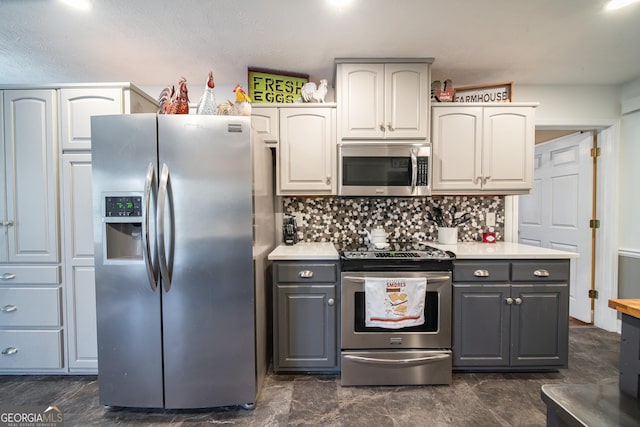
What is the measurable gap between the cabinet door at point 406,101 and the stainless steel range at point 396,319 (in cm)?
103

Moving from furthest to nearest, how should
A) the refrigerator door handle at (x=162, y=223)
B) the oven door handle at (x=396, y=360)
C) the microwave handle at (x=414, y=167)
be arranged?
the microwave handle at (x=414, y=167) → the oven door handle at (x=396, y=360) → the refrigerator door handle at (x=162, y=223)

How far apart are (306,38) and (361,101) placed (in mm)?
616

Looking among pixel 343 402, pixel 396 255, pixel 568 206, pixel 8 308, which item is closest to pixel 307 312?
pixel 343 402

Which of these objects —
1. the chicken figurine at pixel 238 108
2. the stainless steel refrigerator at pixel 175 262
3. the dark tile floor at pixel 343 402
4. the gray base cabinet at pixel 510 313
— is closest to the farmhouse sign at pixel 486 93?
the gray base cabinet at pixel 510 313

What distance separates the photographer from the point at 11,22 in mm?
1786

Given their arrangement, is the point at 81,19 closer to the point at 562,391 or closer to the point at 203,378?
the point at 203,378

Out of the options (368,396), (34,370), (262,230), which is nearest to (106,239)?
(262,230)

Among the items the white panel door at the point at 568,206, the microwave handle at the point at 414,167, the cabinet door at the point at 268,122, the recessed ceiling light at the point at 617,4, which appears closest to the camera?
the recessed ceiling light at the point at 617,4

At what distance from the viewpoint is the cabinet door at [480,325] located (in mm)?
1980

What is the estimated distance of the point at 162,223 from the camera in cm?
154

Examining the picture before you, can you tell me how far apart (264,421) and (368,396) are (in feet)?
2.24

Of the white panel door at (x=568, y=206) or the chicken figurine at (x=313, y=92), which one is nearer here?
the chicken figurine at (x=313, y=92)

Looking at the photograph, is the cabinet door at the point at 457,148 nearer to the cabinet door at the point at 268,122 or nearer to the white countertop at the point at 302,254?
the white countertop at the point at 302,254

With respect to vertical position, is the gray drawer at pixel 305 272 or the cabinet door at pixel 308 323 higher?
the gray drawer at pixel 305 272
